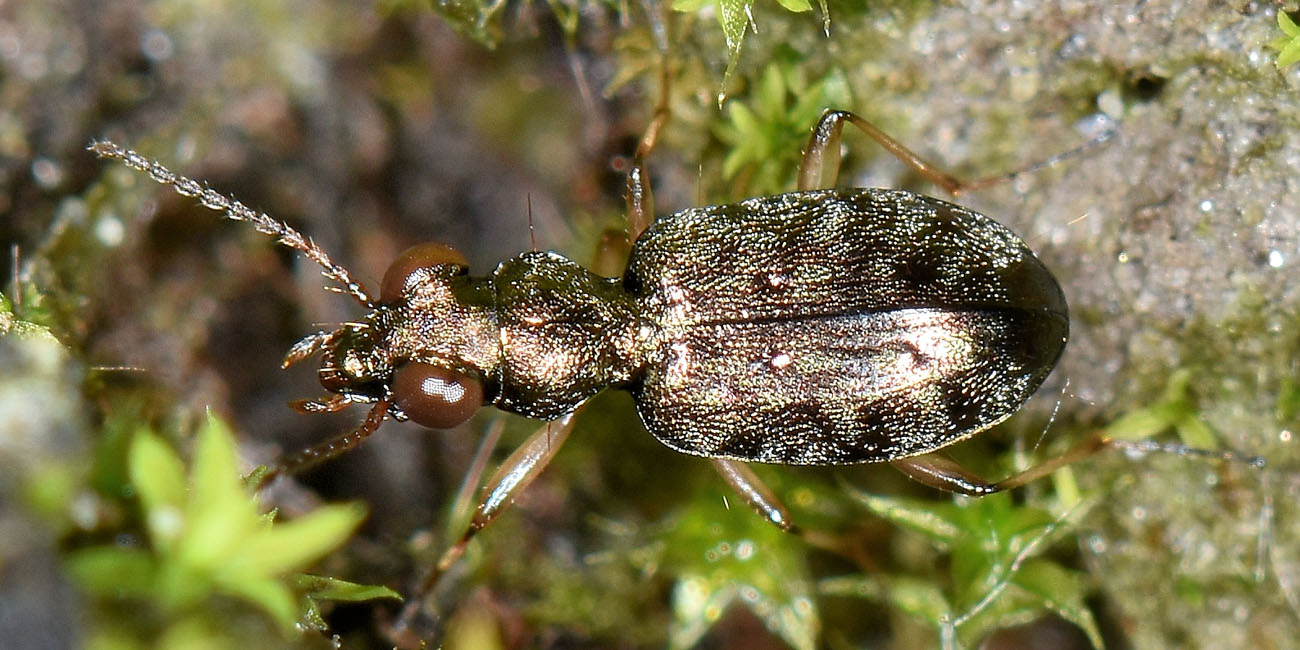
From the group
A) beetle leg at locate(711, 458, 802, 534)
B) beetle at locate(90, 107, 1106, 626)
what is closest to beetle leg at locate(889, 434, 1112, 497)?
beetle at locate(90, 107, 1106, 626)

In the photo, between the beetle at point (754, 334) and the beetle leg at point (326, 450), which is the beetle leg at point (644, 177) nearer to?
the beetle at point (754, 334)

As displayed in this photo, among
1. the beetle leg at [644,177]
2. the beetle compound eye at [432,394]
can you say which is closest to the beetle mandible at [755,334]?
the beetle compound eye at [432,394]

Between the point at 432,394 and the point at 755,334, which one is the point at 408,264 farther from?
the point at 755,334

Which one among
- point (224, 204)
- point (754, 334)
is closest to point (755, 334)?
point (754, 334)

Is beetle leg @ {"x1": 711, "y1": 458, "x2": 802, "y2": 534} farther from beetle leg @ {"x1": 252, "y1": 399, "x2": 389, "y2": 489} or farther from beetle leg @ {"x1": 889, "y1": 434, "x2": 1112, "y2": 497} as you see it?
beetle leg @ {"x1": 252, "y1": 399, "x2": 389, "y2": 489}

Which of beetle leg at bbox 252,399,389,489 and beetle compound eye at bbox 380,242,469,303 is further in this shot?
beetle compound eye at bbox 380,242,469,303
